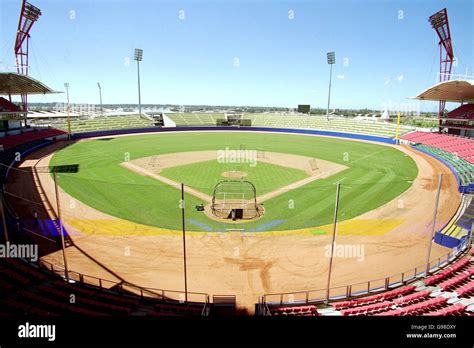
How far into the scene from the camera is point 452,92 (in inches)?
2036

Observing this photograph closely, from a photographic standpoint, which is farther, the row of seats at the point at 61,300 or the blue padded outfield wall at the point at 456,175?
the blue padded outfield wall at the point at 456,175

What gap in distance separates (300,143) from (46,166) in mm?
48390

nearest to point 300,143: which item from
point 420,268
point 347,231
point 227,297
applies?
point 347,231

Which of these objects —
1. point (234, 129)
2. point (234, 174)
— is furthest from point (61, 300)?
point (234, 129)

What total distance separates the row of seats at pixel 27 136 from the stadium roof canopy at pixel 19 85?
8.23 meters

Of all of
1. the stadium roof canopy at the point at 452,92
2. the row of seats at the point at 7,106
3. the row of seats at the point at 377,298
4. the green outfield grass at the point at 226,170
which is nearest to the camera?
the row of seats at the point at 377,298

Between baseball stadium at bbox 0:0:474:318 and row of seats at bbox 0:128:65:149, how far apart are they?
0.71m

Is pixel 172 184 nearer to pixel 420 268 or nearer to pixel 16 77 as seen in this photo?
pixel 420 268

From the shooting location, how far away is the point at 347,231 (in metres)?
20.6

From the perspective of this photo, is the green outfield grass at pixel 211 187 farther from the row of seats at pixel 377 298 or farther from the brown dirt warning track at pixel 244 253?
the row of seats at pixel 377 298

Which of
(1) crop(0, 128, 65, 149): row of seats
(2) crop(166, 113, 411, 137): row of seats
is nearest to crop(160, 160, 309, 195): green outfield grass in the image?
(1) crop(0, 128, 65, 149): row of seats

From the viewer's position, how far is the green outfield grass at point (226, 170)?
3093 cm

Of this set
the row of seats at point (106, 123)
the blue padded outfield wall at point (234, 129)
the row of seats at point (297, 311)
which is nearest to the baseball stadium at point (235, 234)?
the row of seats at point (297, 311)

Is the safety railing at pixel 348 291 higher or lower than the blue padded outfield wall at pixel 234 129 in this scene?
lower
